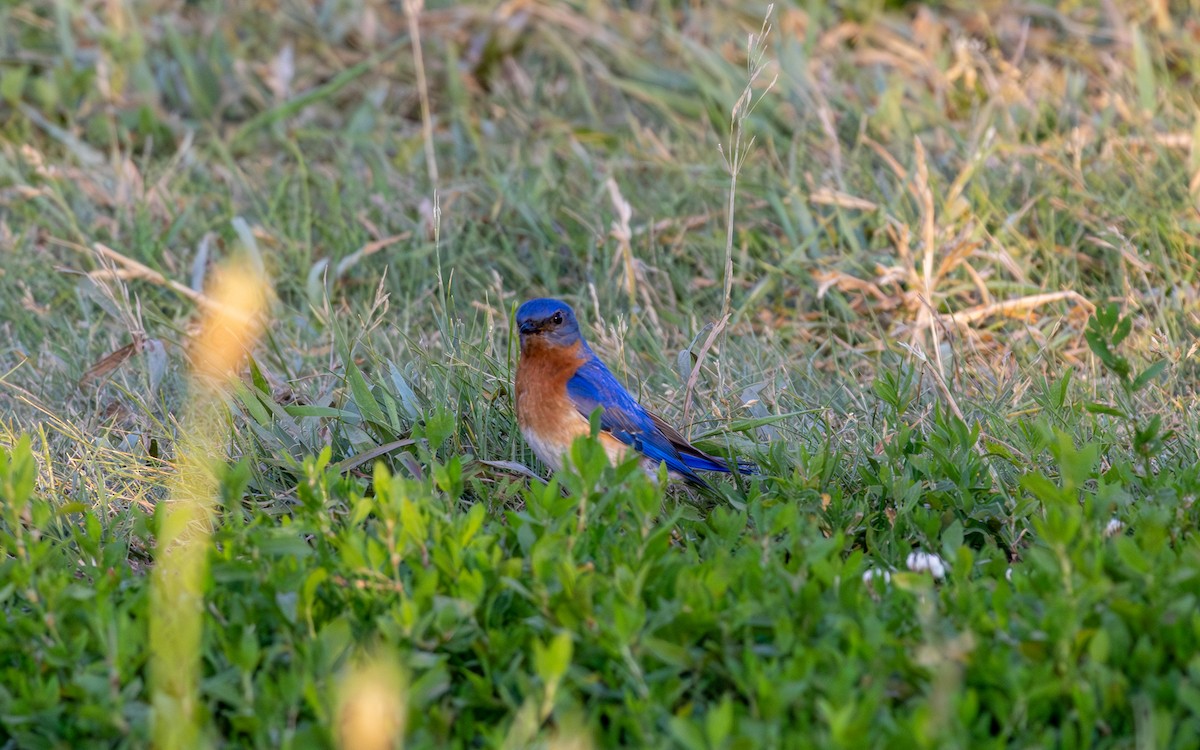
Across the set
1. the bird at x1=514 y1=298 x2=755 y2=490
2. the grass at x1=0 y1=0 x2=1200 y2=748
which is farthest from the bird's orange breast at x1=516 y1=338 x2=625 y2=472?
the grass at x1=0 y1=0 x2=1200 y2=748

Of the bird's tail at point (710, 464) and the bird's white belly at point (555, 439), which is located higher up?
the bird's white belly at point (555, 439)

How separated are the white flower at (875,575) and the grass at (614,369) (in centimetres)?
2

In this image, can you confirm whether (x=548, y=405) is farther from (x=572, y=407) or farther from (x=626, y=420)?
(x=626, y=420)

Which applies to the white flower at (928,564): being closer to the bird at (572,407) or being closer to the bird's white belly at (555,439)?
the bird at (572,407)

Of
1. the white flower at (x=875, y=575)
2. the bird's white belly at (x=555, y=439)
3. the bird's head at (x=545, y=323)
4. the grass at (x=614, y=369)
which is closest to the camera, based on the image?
the grass at (x=614, y=369)

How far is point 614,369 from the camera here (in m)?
4.46

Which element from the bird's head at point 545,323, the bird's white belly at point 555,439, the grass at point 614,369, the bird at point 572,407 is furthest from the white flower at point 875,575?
the bird's head at point 545,323

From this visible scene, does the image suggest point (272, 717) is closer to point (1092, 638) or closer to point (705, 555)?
point (705, 555)

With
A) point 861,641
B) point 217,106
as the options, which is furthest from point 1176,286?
point 217,106

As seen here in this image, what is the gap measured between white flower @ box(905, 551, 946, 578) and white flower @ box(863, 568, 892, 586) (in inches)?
2.1

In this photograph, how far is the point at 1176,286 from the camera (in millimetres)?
4758

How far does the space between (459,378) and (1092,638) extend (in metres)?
1.88

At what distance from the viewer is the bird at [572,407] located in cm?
362

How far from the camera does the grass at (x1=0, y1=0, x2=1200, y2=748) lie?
2.44 meters
